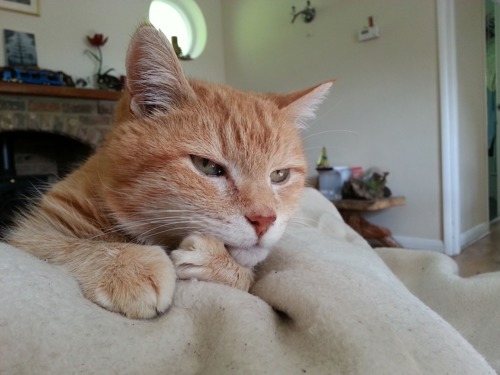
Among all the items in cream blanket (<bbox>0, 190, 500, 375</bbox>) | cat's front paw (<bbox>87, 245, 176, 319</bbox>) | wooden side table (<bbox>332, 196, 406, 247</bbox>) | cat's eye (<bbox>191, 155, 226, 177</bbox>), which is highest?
cat's eye (<bbox>191, 155, 226, 177</bbox>)

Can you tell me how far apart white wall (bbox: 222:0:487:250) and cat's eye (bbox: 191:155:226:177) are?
230 cm

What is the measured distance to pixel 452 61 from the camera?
9.29 ft

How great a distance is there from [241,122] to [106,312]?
50cm

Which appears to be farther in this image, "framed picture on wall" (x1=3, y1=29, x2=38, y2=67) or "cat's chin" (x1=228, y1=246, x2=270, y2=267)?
"framed picture on wall" (x1=3, y1=29, x2=38, y2=67)

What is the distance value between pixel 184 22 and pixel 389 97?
289 centimetres

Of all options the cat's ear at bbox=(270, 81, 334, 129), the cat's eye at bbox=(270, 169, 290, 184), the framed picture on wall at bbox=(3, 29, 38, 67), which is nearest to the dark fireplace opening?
the framed picture on wall at bbox=(3, 29, 38, 67)

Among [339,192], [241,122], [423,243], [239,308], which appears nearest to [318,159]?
[339,192]

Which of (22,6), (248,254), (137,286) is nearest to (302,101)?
(248,254)

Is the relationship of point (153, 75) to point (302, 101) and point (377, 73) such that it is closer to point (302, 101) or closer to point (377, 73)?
point (302, 101)

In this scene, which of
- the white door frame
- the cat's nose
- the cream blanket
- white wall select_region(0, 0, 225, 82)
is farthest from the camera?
white wall select_region(0, 0, 225, 82)

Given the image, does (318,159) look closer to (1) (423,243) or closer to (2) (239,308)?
(1) (423,243)

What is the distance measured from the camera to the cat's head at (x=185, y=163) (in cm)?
72

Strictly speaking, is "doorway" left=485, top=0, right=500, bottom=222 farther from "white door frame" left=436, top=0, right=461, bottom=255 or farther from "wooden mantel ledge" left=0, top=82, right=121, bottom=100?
"wooden mantel ledge" left=0, top=82, right=121, bottom=100

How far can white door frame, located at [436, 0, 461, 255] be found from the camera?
2826 mm
